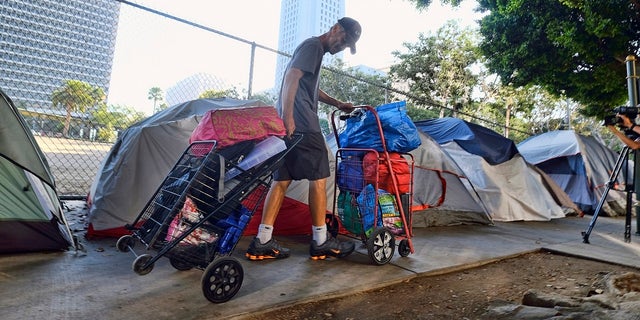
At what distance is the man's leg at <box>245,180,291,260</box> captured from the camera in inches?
101

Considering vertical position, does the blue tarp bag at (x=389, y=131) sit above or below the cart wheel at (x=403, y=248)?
above

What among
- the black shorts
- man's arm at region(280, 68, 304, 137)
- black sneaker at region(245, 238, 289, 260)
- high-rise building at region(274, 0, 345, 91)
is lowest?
black sneaker at region(245, 238, 289, 260)

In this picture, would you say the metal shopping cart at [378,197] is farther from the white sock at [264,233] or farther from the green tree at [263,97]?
the green tree at [263,97]

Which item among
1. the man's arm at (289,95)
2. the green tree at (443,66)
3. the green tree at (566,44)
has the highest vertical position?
the green tree at (443,66)

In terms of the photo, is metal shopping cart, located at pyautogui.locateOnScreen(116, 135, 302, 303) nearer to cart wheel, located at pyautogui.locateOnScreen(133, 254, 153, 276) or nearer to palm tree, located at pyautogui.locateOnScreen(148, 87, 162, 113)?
cart wheel, located at pyautogui.locateOnScreen(133, 254, 153, 276)

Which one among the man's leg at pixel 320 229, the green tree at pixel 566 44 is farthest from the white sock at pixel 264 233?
the green tree at pixel 566 44

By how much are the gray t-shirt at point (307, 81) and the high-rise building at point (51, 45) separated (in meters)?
2.68

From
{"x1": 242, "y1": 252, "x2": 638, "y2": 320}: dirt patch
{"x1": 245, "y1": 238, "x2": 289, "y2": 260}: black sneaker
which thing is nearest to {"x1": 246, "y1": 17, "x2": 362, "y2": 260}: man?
{"x1": 245, "y1": 238, "x2": 289, "y2": 260}: black sneaker

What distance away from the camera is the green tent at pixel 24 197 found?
7.38ft

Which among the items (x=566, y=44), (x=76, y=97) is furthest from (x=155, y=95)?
(x=566, y=44)

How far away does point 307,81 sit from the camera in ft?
8.96

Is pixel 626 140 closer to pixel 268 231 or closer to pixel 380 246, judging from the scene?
pixel 380 246

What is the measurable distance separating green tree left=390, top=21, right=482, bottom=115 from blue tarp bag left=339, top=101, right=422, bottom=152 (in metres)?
20.0

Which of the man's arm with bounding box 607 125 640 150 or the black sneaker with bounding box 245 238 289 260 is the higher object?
the man's arm with bounding box 607 125 640 150
